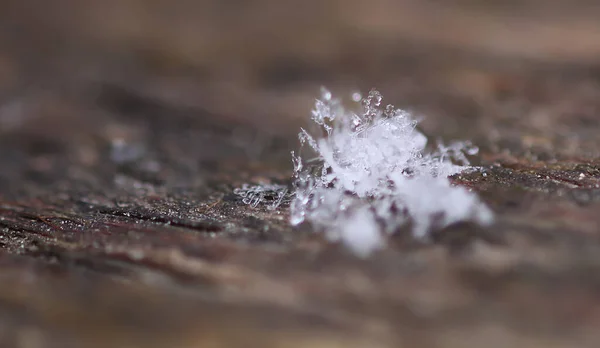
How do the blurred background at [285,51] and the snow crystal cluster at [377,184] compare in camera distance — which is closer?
the snow crystal cluster at [377,184]

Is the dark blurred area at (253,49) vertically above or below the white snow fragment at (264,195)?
above

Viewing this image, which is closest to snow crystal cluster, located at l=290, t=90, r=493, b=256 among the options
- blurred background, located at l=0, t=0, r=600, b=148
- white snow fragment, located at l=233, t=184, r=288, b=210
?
white snow fragment, located at l=233, t=184, r=288, b=210

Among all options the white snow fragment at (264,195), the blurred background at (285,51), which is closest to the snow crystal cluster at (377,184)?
the white snow fragment at (264,195)

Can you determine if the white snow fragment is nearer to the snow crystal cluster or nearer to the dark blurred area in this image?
the snow crystal cluster

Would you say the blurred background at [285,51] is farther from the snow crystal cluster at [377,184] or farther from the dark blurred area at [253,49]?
the snow crystal cluster at [377,184]

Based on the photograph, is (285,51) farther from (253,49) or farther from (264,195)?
(264,195)

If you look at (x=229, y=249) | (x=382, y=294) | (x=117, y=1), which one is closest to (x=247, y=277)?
(x=229, y=249)
